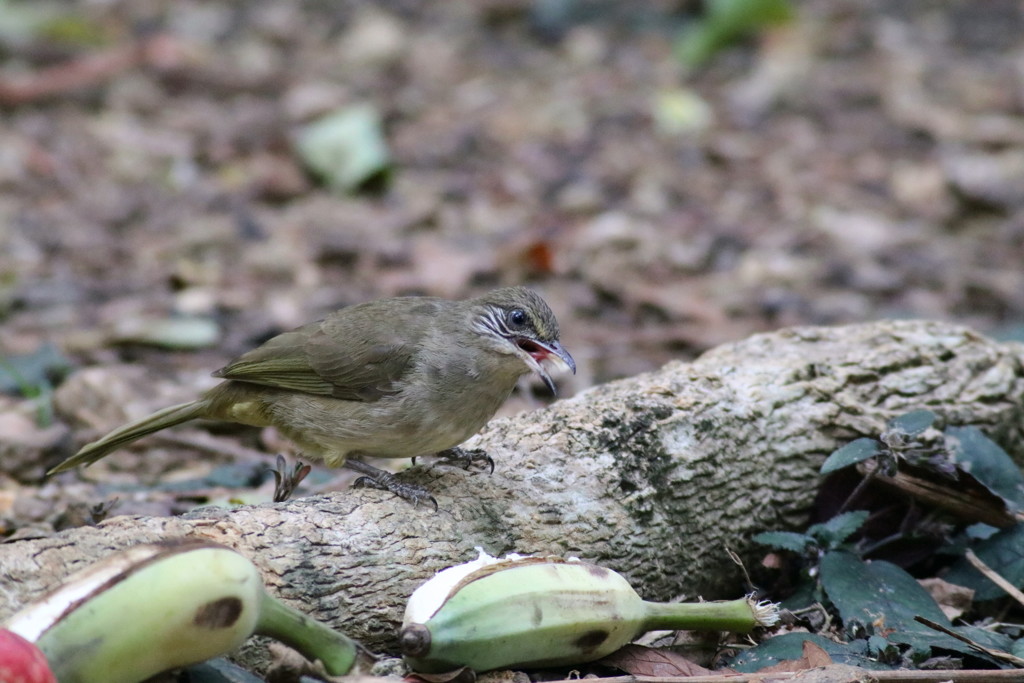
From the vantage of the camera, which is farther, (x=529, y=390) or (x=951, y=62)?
(x=951, y=62)

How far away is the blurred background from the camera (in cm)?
771

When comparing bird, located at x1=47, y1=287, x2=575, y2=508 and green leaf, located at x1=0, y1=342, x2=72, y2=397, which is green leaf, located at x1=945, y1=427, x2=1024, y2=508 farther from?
green leaf, located at x1=0, y1=342, x2=72, y2=397

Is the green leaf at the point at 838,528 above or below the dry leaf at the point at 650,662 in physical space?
above

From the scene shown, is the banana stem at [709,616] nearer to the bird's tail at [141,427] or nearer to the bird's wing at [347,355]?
the bird's wing at [347,355]

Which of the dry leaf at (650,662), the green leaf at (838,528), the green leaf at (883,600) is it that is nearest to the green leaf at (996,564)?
the green leaf at (883,600)

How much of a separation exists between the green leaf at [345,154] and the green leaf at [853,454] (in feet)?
21.6

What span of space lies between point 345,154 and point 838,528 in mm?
6898

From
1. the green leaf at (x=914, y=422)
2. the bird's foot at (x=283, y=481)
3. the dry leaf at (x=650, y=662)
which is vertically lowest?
the dry leaf at (x=650, y=662)

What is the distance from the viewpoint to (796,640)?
12.1 ft

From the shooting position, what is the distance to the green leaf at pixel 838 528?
4004 mm

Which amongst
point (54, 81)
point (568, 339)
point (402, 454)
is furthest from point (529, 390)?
point (54, 81)

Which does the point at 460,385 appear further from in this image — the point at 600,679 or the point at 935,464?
the point at 935,464

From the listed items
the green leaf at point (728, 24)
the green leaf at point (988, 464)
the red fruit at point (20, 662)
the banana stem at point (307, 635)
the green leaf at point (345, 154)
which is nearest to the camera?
the red fruit at point (20, 662)

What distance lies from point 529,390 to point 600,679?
11.3 ft
